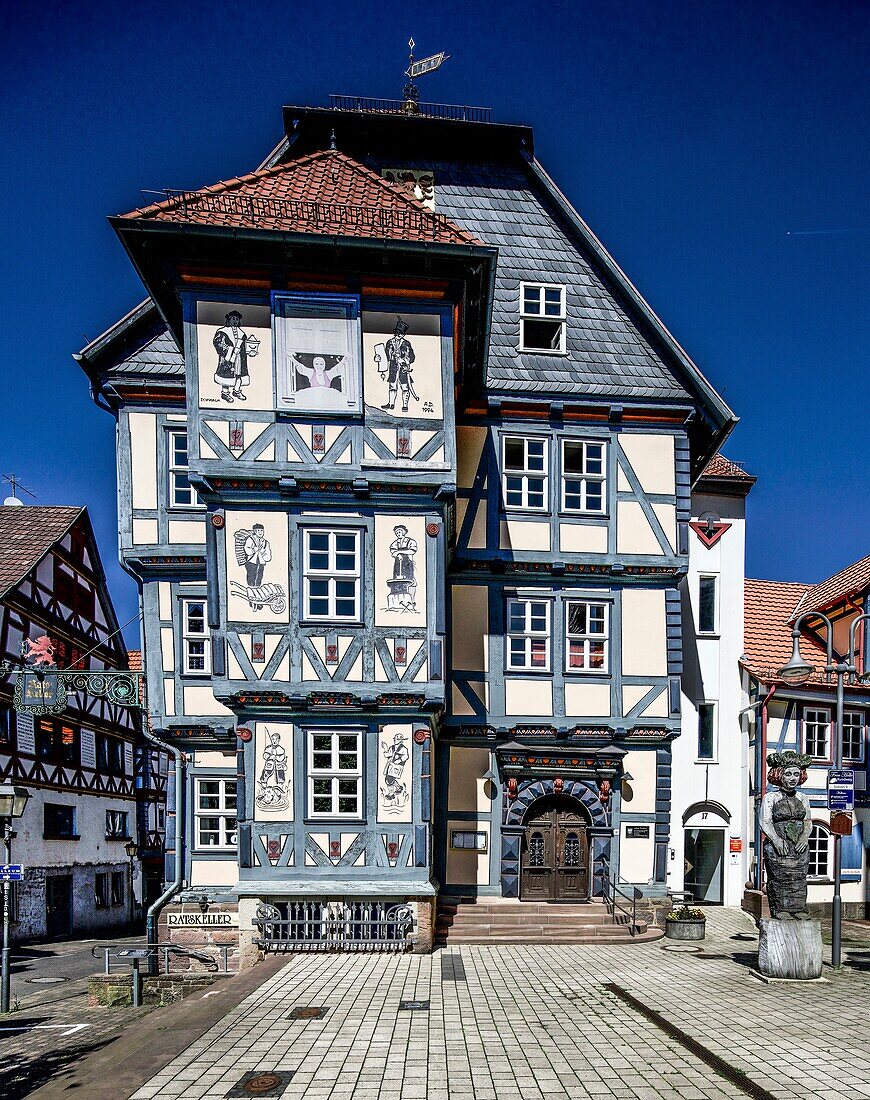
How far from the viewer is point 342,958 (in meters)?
13.8

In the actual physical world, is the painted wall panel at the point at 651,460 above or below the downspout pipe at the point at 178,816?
above

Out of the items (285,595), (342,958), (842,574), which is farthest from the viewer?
(842,574)

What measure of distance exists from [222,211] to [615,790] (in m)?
13.7

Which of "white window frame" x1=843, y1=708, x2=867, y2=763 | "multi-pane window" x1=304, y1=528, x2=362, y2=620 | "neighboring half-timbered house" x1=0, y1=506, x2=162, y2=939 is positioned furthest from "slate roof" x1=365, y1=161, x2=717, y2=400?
"neighboring half-timbered house" x1=0, y1=506, x2=162, y2=939

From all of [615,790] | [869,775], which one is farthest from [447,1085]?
[869,775]

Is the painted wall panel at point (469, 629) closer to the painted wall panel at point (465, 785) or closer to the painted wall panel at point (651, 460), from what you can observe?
the painted wall panel at point (465, 785)

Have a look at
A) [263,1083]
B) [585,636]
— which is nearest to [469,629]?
[585,636]

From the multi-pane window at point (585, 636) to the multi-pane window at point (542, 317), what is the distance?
18.9 ft

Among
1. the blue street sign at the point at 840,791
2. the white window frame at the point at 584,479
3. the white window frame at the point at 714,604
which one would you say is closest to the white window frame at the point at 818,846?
the white window frame at the point at 714,604

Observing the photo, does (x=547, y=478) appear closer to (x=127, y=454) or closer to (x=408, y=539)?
(x=408, y=539)

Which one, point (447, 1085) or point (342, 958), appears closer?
point (447, 1085)

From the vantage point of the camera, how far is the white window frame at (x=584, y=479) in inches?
736

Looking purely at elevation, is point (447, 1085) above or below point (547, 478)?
below

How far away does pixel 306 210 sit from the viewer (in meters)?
15.4
